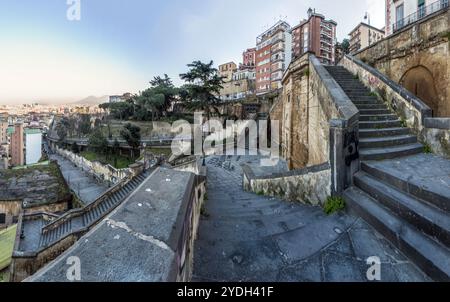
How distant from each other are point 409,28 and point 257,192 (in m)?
7.93

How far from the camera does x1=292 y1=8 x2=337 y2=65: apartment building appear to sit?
41.5m

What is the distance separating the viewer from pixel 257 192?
7301mm

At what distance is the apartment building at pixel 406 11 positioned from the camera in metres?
12.4

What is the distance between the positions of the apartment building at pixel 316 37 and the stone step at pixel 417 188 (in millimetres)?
41524

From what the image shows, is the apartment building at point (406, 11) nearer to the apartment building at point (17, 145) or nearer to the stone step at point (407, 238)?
the stone step at point (407, 238)

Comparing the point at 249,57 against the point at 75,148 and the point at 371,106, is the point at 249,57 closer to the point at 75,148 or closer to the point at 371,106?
the point at 75,148

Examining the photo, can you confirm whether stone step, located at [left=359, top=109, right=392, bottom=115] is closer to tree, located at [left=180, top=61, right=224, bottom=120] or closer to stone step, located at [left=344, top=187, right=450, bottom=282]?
stone step, located at [left=344, top=187, right=450, bottom=282]

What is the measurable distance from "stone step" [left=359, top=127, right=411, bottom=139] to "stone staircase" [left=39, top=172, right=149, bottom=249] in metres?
8.15

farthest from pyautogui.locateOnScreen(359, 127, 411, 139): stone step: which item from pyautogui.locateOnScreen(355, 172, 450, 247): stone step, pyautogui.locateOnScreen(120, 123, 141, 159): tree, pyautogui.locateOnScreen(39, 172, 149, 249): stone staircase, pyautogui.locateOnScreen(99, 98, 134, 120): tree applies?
pyautogui.locateOnScreen(99, 98, 134, 120): tree

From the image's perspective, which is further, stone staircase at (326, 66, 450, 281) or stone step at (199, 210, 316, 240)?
stone step at (199, 210, 316, 240)

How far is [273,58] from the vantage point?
140 ft

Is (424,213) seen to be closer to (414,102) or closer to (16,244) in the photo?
(414,102)
